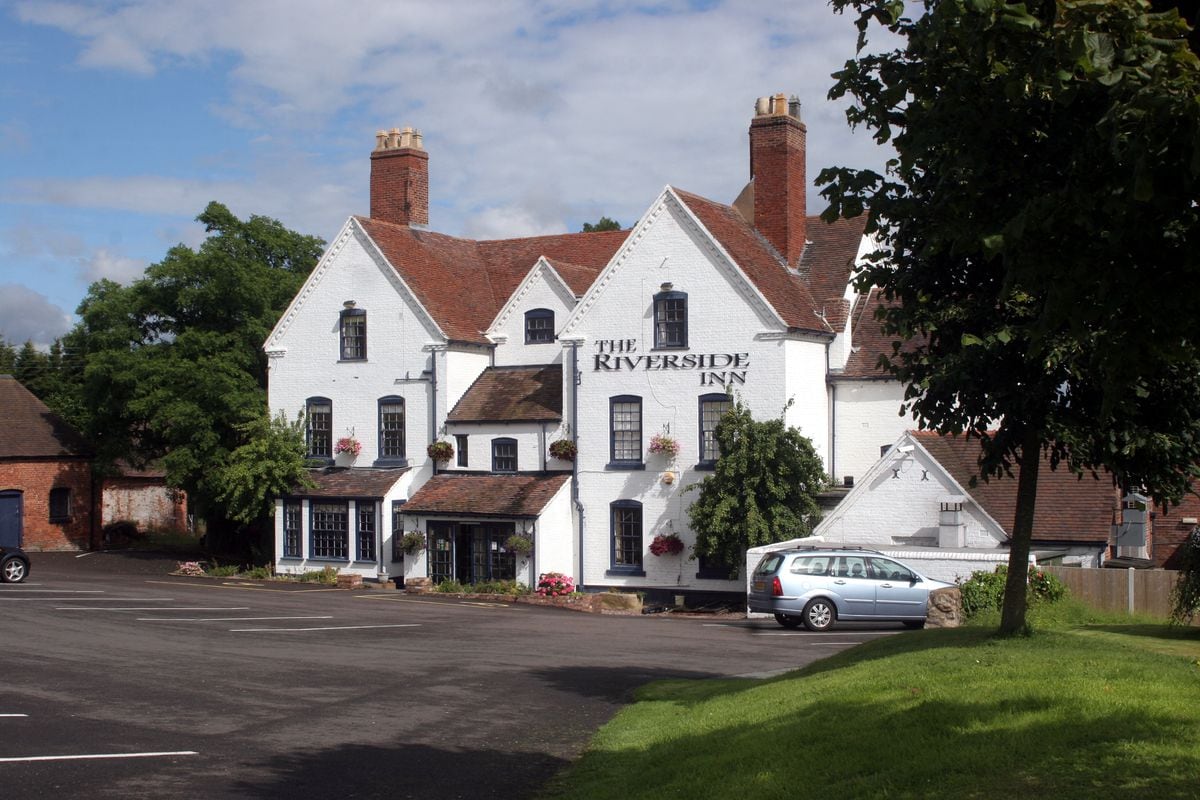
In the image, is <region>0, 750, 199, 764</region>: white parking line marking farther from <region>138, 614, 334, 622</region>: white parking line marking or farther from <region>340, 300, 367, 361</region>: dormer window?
<region>340, 300, 367, 361</region>: dormer window

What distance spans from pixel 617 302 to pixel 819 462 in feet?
24.8

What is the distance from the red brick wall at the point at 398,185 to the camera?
4441 cm

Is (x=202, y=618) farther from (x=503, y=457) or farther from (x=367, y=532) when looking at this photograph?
(x=503, y=457)

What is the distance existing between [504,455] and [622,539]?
4708 millimetres

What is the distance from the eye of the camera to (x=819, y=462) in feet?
110

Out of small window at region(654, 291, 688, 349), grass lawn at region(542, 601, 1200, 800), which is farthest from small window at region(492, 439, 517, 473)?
grass lawn at region(542, 601, 1200, 800)

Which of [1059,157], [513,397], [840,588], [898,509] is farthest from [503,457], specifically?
[1059,157]

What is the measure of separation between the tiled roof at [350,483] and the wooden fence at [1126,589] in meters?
21.3

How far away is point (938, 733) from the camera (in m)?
10.0

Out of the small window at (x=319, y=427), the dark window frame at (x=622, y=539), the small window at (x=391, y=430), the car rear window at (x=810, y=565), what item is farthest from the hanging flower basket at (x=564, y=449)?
the car rear window at (x=810, y=565)

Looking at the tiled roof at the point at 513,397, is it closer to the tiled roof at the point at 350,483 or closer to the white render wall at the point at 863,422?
the tiled roof at the point at 350,483

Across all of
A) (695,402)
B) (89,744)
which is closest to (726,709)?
(89,744)

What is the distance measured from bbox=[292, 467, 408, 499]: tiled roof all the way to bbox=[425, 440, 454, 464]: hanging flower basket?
4.64 feet

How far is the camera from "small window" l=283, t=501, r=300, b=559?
41.2 m
